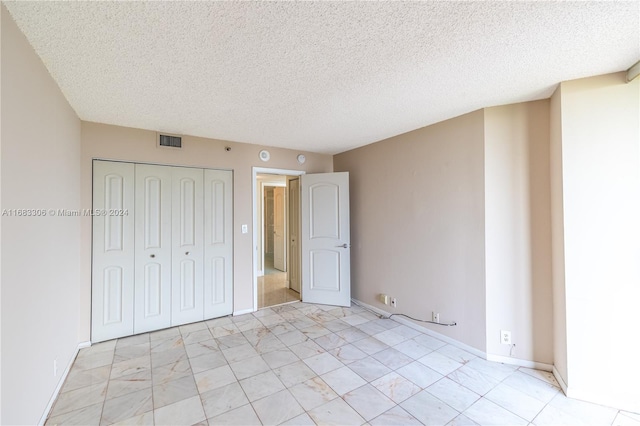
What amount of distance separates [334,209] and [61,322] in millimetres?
3151

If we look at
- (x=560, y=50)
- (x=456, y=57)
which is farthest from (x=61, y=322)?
(x=560, y=50)

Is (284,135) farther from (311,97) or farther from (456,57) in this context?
(456,57)

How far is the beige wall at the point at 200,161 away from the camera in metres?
2.77

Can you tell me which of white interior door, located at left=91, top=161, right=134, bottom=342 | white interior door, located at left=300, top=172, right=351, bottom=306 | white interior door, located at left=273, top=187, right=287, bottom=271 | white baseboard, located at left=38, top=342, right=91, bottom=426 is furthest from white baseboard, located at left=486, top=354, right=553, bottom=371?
white interior door, located at left=273, top=187, right=287, bottom=271

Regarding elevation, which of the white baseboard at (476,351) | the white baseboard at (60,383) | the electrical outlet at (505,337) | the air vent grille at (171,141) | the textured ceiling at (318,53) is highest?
the textured ceiling at (318,53)

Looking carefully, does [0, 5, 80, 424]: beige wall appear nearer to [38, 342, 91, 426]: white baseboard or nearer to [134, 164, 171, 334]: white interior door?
[38, 342, 91, 426]: white baseboard

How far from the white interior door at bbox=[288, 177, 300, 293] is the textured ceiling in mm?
1955

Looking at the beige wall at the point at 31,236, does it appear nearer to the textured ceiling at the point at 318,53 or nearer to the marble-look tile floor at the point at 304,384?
the textured ceiling at the point at 318,53

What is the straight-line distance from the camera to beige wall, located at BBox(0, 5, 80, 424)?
4.27ft

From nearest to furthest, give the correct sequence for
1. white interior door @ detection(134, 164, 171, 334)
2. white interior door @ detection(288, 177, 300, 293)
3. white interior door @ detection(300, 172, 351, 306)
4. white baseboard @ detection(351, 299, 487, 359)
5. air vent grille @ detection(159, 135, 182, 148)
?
white baseboard @ detection(351, 299, 487, 359), white interior door @ detection(134, 164, 171, 334), air vent grille @ detection(159, 135, 182, 148), white interior door @ detection(300, 172, 351, 306), white interior door @ detection(288, 177, 300, 293)

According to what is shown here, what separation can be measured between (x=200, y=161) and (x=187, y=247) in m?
1.12

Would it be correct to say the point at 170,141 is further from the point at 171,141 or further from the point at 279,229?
the point at 279,229

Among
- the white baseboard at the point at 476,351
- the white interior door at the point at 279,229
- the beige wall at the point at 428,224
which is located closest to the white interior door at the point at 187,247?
the beige wall at the point at 428,224

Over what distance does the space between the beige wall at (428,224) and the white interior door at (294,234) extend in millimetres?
1097
